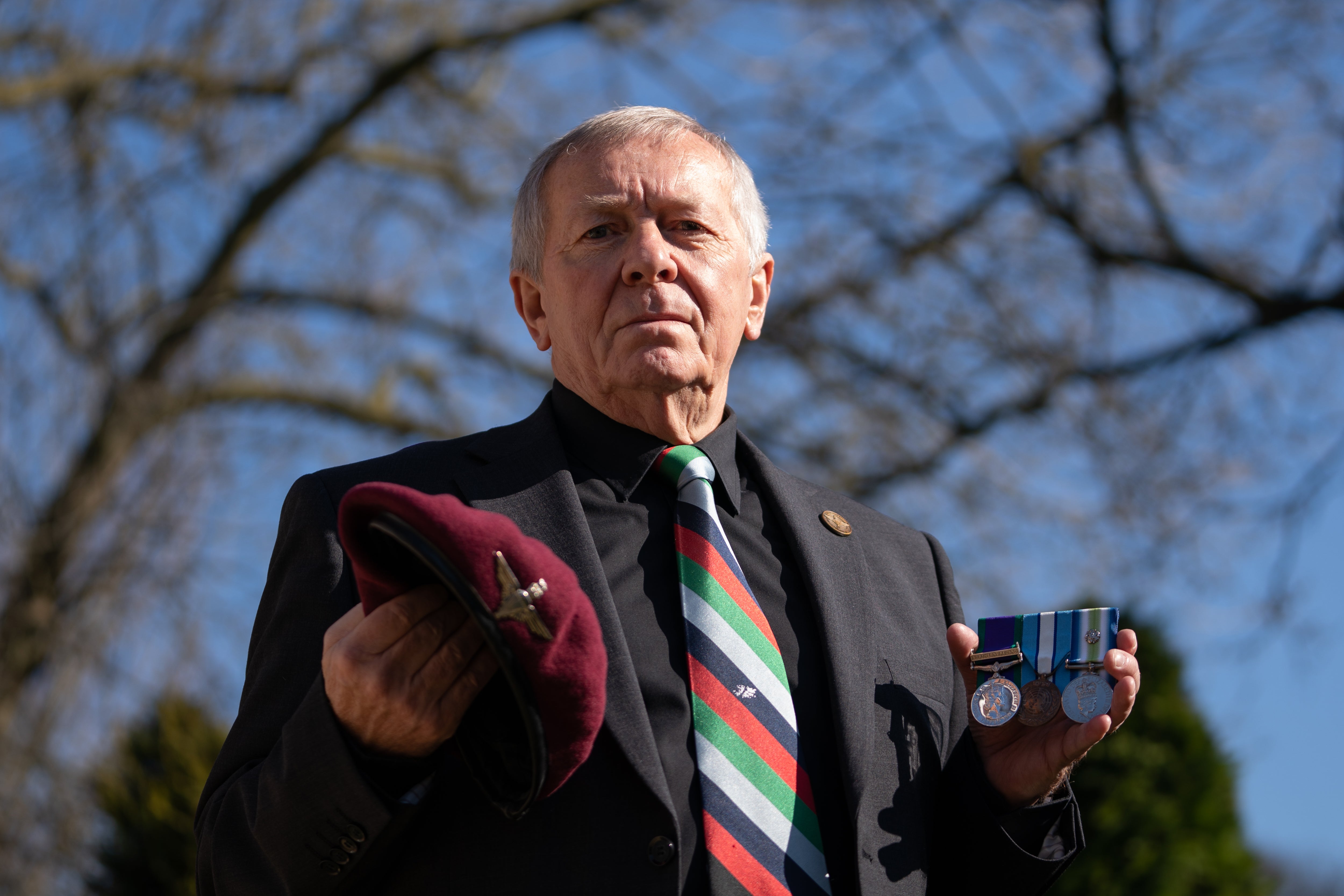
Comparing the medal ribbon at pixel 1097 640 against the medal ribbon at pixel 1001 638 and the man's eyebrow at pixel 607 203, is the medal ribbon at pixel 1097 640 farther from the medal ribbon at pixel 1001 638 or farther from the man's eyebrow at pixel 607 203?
the man's eyebrow at pixel 607 203

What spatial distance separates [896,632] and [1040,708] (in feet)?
1.11

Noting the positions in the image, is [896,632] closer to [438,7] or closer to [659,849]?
[659,849]

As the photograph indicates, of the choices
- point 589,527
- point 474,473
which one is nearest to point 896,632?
point 589,527

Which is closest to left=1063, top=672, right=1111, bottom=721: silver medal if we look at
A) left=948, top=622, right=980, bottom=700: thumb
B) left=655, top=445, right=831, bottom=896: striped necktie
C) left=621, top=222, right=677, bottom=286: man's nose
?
left=948, top=622, right=980, bottom=700: thumb

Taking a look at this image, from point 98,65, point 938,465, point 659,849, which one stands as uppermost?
point 98,65

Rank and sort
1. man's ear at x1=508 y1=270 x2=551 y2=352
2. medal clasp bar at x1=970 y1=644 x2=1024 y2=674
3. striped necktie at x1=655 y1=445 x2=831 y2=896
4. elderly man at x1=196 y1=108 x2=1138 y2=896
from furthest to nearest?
man's ear at x1=508 y1=270 x2=551 y2=352 < medal clasp bar at x1=970 y1=644 x2=1024 y2=674 < striped necktie at x1=655 y1=445 x2=831 y2=896 < elderly man at x1=196 y1=108 x2=1138 y2=896

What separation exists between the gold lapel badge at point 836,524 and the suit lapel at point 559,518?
0.55 metres

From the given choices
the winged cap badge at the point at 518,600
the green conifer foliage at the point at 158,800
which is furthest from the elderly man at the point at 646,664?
the green conifer foliage at the point at 158,800

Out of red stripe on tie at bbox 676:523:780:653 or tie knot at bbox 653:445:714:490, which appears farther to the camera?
tie knot at bbox 653:445:714:490

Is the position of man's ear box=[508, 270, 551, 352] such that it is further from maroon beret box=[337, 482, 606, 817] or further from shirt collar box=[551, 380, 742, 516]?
maroon beret box=[337, 482, 606, 817]

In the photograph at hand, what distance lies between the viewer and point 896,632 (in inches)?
94.3

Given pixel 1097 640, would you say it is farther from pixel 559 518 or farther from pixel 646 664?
pixel 559 518

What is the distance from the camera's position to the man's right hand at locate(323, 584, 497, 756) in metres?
1.73

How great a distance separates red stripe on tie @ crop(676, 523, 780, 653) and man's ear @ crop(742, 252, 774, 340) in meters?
0.63
